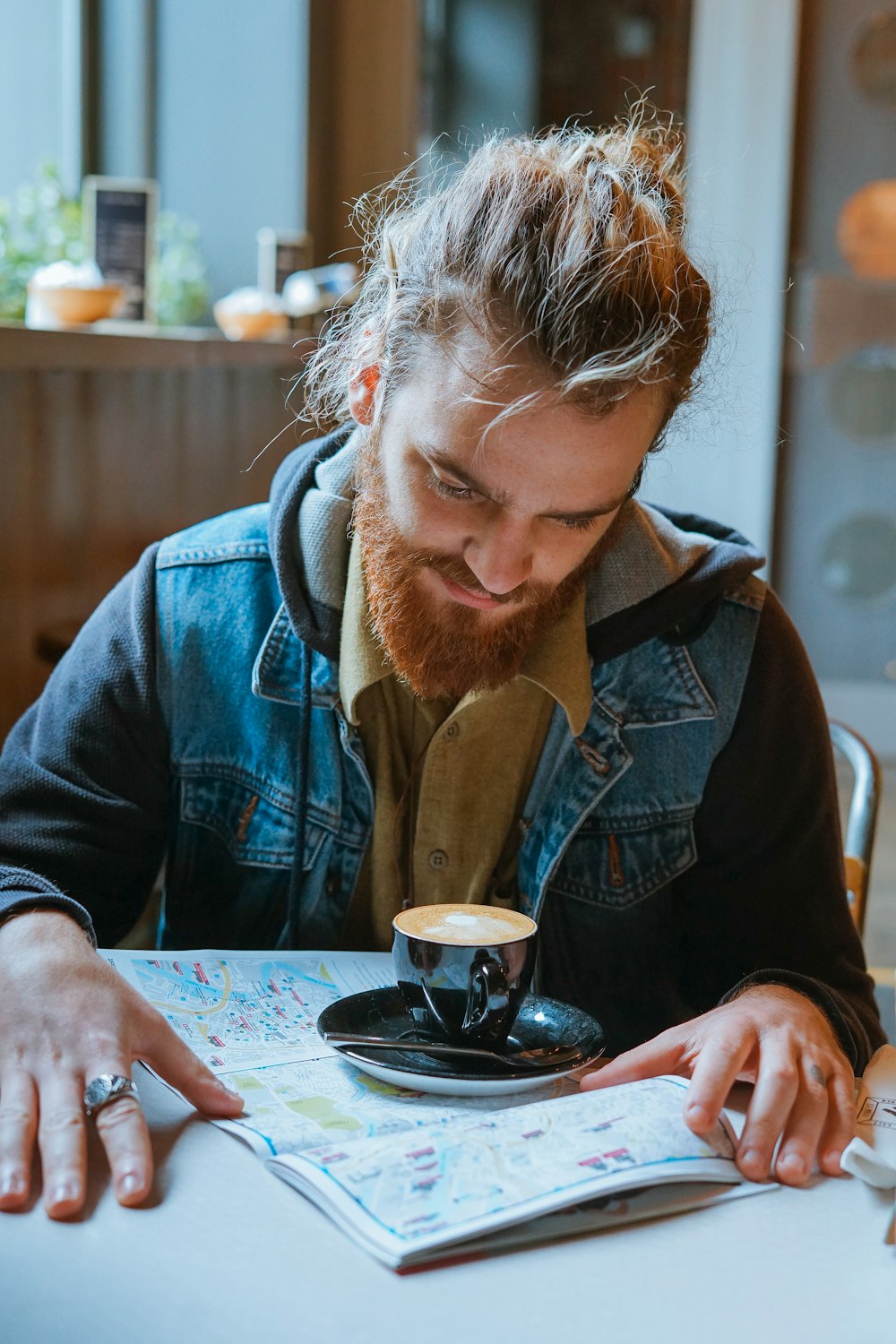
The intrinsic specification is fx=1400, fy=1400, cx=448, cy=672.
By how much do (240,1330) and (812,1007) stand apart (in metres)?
0.53

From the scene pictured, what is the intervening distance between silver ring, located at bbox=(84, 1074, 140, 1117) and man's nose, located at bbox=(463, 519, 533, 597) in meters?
0.46

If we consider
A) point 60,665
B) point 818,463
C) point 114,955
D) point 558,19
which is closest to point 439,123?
point 558,19

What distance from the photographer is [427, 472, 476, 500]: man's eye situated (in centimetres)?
106

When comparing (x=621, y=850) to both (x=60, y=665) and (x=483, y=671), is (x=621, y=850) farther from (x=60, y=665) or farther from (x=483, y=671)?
(x=60, y=665)

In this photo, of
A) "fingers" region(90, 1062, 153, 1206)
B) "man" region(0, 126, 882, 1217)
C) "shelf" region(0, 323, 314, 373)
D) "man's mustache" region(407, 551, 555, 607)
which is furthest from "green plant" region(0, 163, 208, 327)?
"fingers" region(90, 1062, 153, 1206)

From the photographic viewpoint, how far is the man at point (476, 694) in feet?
3.48

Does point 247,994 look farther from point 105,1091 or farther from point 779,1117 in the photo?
point 779,1117

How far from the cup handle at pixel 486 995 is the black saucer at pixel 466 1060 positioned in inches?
1.1

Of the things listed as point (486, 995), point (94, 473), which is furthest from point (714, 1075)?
point (94, 473)

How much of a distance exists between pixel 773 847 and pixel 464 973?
44 centimetres

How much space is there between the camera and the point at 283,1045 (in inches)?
36.8

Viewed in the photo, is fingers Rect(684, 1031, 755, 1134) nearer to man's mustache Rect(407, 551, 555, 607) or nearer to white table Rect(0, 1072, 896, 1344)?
white table Rect(0, 1072, 896, 1344)

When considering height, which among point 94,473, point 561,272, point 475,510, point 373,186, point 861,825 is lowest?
point 861,825

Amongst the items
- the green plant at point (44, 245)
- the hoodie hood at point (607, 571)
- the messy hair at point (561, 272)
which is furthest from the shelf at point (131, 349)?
the messy hair at point (561, 272)
